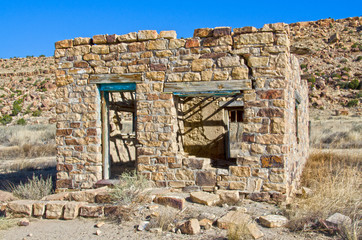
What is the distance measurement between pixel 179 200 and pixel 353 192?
2.94 meters

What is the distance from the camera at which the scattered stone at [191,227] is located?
15.4ft

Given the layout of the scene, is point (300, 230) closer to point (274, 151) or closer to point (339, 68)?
point (274, 151)

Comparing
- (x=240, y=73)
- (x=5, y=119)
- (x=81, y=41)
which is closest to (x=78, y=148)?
(x=81, y=41)

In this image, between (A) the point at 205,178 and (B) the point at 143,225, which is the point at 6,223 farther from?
(A) the point at 205,178

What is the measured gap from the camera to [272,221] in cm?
492

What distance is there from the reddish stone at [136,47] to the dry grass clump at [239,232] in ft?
12.7

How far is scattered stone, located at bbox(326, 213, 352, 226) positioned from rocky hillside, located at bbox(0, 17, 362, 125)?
2193 cm

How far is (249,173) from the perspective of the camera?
627cm

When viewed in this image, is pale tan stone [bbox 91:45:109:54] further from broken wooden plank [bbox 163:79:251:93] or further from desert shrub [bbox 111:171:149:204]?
desert shrub [bbox 111:171:149:204]

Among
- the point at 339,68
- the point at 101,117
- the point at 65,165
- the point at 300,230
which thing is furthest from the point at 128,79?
the point at 339,68

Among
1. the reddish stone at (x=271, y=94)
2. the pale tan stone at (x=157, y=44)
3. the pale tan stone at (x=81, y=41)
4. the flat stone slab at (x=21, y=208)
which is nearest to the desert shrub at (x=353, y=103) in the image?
the reddish stone at (x=271, y=94)

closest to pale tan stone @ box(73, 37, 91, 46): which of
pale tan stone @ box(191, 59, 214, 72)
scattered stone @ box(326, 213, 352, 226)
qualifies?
pale tan stone @ box(191, 59, 214, 72)

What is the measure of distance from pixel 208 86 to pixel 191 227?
2.76 m

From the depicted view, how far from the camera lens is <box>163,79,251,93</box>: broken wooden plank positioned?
6.39 metres
